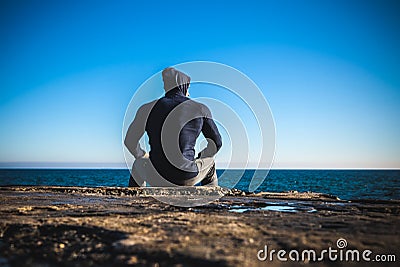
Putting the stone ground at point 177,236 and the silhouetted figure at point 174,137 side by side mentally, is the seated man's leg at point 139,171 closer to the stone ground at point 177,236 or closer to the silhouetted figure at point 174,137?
the silhouetted figure at point 174,137

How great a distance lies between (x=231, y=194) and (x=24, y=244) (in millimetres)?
3540

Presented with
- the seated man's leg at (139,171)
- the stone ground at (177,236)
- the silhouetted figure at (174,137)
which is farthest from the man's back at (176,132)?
the stone ground at (177,236)

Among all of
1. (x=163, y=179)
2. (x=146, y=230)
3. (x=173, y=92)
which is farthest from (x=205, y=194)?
(x=146, y=230)

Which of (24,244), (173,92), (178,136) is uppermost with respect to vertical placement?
(173,92)

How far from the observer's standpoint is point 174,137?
4.64m

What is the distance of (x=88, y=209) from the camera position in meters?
3.39

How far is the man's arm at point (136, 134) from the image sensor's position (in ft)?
17.0

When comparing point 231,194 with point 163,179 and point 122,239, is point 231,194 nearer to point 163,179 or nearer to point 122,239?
point 163,179

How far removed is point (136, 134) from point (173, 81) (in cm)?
103

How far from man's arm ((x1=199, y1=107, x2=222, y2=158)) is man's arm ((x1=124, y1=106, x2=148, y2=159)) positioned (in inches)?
38.8

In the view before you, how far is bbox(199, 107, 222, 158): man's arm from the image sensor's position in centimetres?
485

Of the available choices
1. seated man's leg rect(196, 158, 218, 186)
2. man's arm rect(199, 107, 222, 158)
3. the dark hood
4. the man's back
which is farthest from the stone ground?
the dark hood

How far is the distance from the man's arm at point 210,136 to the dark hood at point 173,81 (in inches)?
22.0

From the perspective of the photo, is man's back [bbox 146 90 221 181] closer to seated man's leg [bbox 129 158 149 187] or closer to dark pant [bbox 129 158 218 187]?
dark pant [bbox 129 158 218 187]
